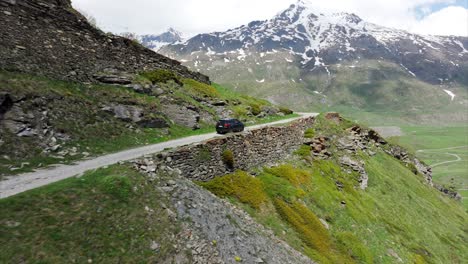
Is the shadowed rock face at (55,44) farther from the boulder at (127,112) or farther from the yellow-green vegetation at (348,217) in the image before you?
the yellow-green vegetation at (348,217)

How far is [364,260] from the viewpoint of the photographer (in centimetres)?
3119

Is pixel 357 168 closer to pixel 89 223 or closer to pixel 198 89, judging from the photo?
pixel 198 89

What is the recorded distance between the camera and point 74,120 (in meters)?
28.0

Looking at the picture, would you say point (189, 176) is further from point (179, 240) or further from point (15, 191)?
point (15, 191)

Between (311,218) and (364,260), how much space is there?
22.1 ft

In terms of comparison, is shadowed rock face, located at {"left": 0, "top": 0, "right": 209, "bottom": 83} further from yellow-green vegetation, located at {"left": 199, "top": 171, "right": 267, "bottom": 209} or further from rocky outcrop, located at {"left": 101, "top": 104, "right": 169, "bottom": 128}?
yellow-green vegetation, located at {"left": 199, "top": 171, "right": 267, "bottom": 209}

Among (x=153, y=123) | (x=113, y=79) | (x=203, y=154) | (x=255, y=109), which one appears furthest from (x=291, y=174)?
(x=255, y=109)

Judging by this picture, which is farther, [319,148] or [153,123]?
[319,148]

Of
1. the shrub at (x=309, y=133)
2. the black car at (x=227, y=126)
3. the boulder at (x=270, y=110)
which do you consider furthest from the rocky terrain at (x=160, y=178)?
the boulder at (x=270, y=110)

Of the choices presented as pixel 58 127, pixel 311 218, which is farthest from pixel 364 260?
pixel 58 127

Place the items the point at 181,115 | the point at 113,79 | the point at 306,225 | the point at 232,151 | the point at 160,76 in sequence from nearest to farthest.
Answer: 1. the point at 306,225
2. the point at 232,151
3. the point at 113,79
4. the point at 181,115
5. the point at 160,76

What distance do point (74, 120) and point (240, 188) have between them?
1548 centimetres

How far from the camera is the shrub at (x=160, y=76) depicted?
44184 mm

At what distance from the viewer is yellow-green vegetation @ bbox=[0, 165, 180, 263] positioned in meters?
13.4
